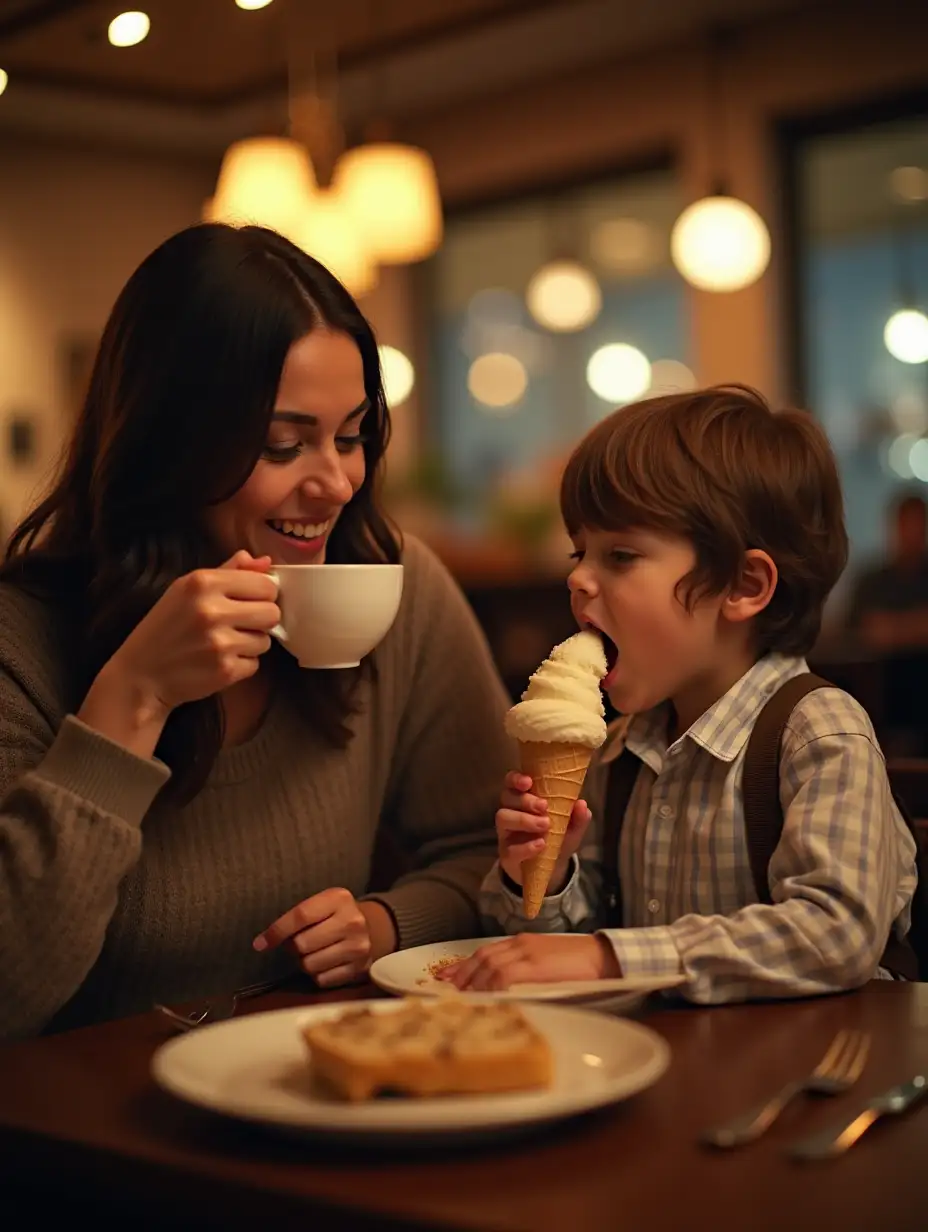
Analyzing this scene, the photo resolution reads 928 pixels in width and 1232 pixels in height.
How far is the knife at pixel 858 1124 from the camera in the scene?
899 millimetres

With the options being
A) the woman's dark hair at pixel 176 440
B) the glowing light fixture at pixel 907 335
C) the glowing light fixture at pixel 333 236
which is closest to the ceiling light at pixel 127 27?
the woman's dark hair at pixel 176 440

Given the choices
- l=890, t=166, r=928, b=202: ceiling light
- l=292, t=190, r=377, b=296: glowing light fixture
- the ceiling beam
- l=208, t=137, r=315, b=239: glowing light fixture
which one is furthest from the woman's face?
l=890, t=166, r=928, b=202: ceiling light

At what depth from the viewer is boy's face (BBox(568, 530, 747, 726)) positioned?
1.62 meters

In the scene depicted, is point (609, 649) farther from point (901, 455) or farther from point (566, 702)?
point (901, 455)

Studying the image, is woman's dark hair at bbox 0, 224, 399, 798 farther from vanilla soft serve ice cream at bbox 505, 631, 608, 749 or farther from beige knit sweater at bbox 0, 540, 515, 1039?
vanilla soft serve ice cream at bbox 505, 631, 608, 749

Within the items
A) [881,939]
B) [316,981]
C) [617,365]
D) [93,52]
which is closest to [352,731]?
[316,981]

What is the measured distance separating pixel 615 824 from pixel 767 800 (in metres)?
0.24

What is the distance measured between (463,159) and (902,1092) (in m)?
7.73

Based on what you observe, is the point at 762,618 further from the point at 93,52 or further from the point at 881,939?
the point at 93,52

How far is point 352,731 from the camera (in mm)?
1797

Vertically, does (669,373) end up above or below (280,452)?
above

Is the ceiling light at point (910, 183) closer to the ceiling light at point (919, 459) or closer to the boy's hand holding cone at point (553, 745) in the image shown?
the ceiling light at point (919, 459)

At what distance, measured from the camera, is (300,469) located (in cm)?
164

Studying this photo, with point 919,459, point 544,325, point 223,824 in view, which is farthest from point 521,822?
point 544,325
